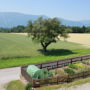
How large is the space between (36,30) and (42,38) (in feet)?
6.85

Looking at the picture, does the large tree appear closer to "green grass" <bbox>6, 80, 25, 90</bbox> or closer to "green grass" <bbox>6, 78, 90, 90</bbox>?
"green grass" <bbox>6, 80, 25, 90</bbox>

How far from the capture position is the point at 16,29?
420 ft

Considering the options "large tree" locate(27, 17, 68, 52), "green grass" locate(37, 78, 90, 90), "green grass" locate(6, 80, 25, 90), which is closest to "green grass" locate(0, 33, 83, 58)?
"large tree" locate(27, 17, 68, 52)

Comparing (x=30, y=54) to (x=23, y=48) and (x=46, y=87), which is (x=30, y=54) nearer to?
(x=23, y=48)

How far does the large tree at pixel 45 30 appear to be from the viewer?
34625 millimetres

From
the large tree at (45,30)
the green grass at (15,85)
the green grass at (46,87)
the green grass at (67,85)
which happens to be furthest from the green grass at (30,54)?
the green grass at (67,85)

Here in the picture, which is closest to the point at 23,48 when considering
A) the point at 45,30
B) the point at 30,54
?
the point at 30,54

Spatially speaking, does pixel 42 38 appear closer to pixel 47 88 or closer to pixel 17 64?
pixel 17 64

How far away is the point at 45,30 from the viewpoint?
114 ft

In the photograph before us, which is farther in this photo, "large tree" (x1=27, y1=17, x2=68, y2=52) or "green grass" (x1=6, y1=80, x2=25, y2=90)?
"large tree" (x1=27, y1=17, x2=68, y2=52)

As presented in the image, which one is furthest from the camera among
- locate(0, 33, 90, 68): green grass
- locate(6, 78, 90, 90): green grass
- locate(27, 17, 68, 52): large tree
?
locate(27, 17, 68, 52): large tree

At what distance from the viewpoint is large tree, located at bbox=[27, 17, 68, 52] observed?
34625mm

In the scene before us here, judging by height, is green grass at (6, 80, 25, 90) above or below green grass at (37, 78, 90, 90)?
below

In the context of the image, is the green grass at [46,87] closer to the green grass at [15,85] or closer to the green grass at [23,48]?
the green grass at [15,85]
